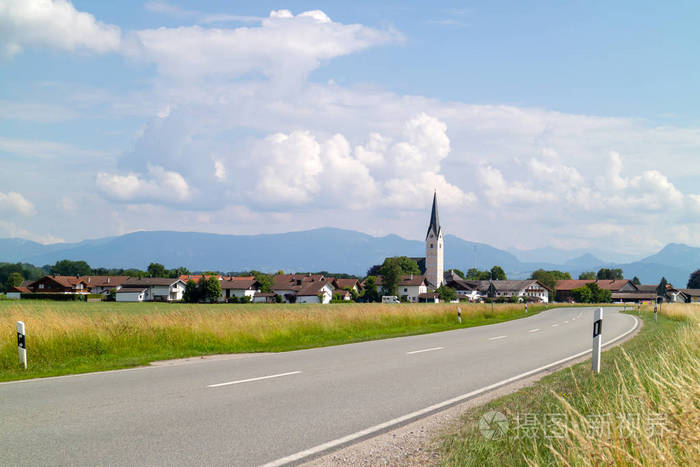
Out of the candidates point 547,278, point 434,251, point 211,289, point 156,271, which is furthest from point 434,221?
point 211,289

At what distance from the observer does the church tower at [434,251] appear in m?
188

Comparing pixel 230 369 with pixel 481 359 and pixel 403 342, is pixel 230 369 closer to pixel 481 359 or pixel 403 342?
pixel 481 359

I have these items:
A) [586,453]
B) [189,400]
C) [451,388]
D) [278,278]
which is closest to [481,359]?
[451,388]

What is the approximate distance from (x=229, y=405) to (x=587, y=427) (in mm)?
5116

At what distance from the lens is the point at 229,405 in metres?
8.40

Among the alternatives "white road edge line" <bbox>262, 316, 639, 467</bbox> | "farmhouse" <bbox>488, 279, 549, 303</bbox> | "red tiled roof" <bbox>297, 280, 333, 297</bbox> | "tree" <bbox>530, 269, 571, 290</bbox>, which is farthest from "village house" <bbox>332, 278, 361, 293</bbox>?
"white road edge line" <bbox>262, 316, 639, 467</bbox>

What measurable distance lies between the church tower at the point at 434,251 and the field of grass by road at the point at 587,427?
17913 centimetres

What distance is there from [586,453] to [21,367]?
40.9 feet

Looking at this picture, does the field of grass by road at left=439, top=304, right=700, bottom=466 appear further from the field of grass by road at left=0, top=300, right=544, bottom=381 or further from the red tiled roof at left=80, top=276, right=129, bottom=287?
the red tiled roof at left=80, top=276, right=129, bottom=287

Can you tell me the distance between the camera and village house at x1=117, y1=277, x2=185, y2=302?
12950 cm

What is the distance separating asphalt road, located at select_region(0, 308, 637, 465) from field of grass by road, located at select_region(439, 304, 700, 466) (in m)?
1.42

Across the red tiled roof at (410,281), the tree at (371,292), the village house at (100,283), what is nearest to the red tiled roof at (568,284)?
the red tiled roof at (410,281)

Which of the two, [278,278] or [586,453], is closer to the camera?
[586,453]

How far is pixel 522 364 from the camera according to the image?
46.0ft
